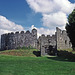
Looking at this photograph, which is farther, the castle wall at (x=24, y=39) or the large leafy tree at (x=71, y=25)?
the castle wall at (x=24, y=39)

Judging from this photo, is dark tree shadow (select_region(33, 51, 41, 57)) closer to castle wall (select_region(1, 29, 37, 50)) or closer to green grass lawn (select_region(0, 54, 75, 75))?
castle wall (select_region(1, 29, 37, 50))

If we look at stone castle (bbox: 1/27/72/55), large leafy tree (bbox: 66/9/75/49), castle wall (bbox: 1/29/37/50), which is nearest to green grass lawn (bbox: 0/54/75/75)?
large leafy tree (bbox: 66/9/75/49)

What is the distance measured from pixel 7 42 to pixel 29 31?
10.7 metres

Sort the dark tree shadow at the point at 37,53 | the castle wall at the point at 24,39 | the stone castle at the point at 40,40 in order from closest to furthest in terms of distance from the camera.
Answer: the dark tree shadow at the point at 37,53 < the stone castle at the point at 40,40 < the castle wall at the point at 24,39

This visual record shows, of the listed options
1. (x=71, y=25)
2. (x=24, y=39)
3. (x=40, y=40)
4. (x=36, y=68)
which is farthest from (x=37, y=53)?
(x=36, y=68)

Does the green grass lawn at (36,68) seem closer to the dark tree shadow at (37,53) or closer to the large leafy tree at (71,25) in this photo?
the large leafy tree at (71,25)

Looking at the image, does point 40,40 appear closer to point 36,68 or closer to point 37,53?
point 37,53

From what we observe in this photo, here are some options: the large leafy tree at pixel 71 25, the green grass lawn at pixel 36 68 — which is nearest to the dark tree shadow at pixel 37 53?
the large leafy tree at pixel 71 25

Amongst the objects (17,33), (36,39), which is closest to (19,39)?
(17,33)

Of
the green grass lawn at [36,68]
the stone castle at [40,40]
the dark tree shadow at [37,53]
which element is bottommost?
the green grass lawn at [36,68]

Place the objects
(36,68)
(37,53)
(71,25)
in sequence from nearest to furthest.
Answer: (36,68) < (71,25) < (37,53)

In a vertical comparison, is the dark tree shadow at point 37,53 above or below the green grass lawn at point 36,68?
above

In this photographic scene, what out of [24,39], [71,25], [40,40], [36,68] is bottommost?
[36,68]

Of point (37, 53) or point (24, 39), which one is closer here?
point (37, 53)
